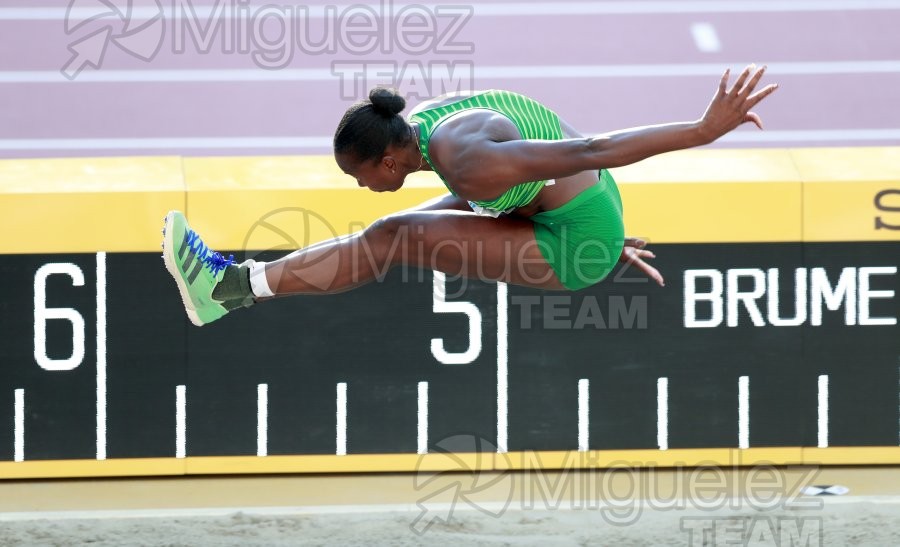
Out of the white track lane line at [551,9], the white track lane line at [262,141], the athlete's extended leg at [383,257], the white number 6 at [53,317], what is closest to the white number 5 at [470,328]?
the athlete's extended leg at [383,257]

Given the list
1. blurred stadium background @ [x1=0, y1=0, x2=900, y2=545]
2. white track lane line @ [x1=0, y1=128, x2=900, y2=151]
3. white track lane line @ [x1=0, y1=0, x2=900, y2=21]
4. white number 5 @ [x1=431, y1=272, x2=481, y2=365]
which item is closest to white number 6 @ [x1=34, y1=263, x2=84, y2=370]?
blurred stadium background @ [x1=0, y1=0, x2=900, y2=545]

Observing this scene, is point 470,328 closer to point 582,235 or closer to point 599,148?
point 582,235

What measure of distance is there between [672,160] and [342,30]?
3.11 metres

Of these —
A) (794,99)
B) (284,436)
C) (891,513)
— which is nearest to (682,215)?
(891,513)

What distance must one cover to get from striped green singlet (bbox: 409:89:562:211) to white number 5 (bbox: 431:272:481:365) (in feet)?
4.79

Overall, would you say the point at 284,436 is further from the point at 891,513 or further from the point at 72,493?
the point at 891,513

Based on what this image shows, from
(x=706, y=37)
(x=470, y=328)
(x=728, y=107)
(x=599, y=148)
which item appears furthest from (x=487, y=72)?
(x=728, y=107)

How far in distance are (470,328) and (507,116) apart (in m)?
1.71

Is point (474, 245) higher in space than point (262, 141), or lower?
lower

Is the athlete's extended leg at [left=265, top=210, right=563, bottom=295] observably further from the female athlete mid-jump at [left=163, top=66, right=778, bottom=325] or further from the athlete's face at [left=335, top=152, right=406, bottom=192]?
the athlete's face at [left=335, top=152, right=406, bottom=192]

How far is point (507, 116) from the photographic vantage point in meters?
3.33

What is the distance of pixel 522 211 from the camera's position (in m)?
3.72

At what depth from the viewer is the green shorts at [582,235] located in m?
3.64

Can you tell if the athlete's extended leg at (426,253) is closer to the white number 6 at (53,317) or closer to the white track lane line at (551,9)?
the white number 6 at (53,317)
